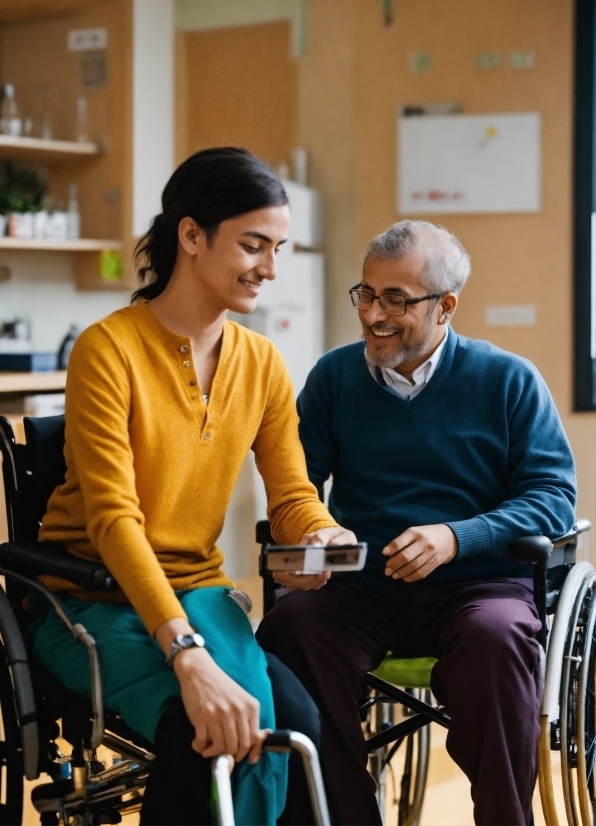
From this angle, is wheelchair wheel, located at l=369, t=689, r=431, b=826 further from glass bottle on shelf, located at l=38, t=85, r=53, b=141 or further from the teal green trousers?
glass bottle on shelf, located at l=38, t=85, r=53, b=141

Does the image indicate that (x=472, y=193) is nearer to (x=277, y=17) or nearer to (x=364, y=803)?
(x=277, y=17)

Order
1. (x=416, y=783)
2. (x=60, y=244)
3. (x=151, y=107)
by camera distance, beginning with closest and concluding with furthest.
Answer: (x=416, y=783) < (x=60, y=244) < (x=151, y=107)

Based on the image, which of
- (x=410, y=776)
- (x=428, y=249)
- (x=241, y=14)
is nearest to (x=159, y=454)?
(x=428, y=249)

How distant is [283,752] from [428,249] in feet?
3.12

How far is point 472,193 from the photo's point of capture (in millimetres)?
3994

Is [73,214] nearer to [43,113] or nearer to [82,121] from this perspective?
[82,121]

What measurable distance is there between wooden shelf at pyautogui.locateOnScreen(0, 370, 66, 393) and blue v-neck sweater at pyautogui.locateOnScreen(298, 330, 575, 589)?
1.74m

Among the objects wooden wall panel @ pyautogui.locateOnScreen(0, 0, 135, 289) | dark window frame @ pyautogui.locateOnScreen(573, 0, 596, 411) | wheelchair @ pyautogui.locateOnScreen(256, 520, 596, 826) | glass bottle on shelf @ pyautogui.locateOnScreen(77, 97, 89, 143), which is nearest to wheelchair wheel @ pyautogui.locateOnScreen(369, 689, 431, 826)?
wheelchair @ pyautogui.locateOnScreen(256, 520, 596, 826)

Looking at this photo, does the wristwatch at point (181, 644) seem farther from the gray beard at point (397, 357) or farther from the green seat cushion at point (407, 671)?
the gray beard at point (397, 357)

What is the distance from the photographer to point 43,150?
3.87m

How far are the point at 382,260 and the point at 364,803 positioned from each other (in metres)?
0.91

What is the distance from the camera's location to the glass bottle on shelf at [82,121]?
4.02 m

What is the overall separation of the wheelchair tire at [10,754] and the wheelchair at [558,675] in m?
0.41

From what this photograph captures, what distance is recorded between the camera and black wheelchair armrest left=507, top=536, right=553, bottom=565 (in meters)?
1.63
